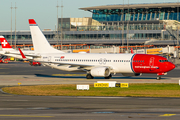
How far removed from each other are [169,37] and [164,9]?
25.8 metres

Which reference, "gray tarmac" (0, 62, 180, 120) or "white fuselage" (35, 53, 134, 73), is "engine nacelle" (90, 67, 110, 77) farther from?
"gray tarmac" (0, 62, 180, 120)

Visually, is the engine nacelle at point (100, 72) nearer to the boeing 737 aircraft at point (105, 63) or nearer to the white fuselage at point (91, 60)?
the boeing 737 aircraft at point (105, 63)

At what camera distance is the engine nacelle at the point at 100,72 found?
162ft

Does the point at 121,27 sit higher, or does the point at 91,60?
the point at 121,27

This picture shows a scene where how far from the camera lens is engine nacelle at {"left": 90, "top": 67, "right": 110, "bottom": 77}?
49.5 meters

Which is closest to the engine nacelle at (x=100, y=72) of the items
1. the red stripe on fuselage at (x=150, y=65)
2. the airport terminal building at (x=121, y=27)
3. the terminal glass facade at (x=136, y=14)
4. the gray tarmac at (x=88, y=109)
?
the red stripe on fuselage at (x=150, y=65)

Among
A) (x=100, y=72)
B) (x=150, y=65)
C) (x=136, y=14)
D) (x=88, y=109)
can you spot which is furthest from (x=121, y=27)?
(x=88, y=109)

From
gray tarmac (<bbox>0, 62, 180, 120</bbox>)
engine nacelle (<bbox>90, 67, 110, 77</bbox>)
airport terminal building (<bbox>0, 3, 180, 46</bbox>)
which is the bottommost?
gray tarmac (<bbox>0, 62, 180, 120</bbox>)

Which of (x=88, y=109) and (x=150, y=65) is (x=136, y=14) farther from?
(x=88, y=109)

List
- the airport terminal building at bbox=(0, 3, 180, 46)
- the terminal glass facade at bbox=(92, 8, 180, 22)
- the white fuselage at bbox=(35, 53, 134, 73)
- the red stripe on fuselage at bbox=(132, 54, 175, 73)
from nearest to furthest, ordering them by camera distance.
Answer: the red stripe on fuselage at bbox=(132, 54, 175, 73) → the white fuselage at bbox=(35, 53, 134, 73) → the airport terminal building at bbox=(0, 3, 180, 46) → the terminal glass facade at bbox=(92, 8, 180, 22)

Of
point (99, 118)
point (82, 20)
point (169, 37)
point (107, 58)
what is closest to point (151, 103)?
point (99, 118)

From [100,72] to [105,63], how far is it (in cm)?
273

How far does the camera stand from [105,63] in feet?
170

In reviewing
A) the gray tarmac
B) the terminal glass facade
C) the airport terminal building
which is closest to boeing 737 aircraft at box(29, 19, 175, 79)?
the gray tarmac
